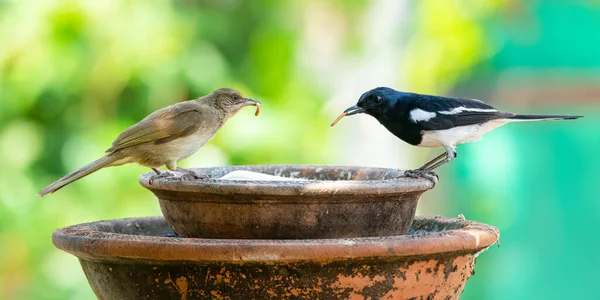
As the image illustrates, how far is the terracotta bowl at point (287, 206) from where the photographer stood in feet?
9.25

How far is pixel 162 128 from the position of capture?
379cm

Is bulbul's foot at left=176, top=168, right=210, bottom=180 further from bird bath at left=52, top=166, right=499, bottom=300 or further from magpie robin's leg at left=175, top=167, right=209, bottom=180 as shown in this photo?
bird bath at left=52, top=166, right=499, bottom=300

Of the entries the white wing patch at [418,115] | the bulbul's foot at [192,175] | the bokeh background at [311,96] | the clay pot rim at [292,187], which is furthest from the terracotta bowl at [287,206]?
the bokeh background at [311,96]

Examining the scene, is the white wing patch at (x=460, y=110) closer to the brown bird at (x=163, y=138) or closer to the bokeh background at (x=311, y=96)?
the brown bird at (x=163, y=138)

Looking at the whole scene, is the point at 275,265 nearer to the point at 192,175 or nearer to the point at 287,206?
the point at 287,206

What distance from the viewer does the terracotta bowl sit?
2818 millimetres

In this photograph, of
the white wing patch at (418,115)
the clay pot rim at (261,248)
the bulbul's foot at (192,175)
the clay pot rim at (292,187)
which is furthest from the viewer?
the white wing patch at (418,115)

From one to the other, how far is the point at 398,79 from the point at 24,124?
10.3 ft

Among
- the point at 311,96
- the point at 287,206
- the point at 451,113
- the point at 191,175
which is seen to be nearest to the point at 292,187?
the point at 287,206

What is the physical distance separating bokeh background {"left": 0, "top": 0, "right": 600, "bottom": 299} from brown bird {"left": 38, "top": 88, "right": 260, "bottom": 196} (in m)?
2.40

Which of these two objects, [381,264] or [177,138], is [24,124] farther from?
[381,264]

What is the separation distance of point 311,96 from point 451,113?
3295mm

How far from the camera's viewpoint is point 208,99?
4.09 meters

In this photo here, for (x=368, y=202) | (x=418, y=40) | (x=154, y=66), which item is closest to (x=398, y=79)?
(x=418, y=40)
